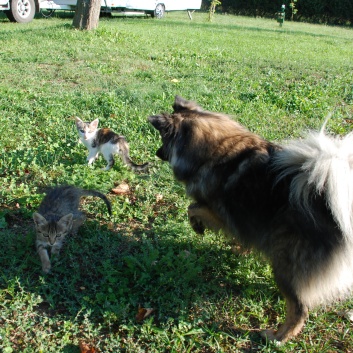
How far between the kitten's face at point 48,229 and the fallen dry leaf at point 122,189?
1.03 meters

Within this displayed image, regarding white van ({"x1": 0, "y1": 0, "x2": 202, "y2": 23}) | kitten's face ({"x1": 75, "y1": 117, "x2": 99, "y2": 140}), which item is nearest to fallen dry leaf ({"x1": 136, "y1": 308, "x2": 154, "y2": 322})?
kitten's face ({"x1": 75, "y1": 117, "x2": 99, "y2": 140})

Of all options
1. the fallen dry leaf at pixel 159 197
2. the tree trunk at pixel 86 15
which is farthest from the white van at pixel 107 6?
the fallen dry leaf at pixel 159 197

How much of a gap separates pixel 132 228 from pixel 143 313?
3.76 feet

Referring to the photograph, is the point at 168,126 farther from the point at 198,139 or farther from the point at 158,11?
the point at 158,11

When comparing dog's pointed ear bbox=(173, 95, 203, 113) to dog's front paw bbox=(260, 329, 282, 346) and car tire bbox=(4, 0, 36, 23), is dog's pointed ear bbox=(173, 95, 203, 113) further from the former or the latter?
car tire bbox=(4, 0, 36, 23)

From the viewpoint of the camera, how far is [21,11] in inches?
608

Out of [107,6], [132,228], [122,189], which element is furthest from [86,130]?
[107,6]

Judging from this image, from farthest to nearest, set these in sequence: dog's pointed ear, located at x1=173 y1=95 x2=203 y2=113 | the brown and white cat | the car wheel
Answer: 1. the car wheel
2. the brown and white cat
3. dog's pointed ear, located at x1=173 y1=95 x2=203 y2=113

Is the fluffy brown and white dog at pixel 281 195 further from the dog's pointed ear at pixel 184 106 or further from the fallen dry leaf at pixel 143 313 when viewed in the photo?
the fallen dry leaf at pixel 143 313

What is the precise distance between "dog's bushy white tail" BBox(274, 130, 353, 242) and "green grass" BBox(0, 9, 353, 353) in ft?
3.78

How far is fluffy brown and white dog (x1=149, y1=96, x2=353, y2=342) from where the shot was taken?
263 cm

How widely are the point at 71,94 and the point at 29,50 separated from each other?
3812mm

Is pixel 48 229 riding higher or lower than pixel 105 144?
lower

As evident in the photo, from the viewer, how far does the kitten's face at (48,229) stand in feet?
11.8
